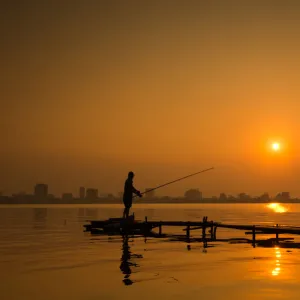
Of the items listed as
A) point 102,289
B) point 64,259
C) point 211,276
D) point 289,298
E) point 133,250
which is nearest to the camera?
point 289,298

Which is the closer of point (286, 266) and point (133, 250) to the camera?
point (286, 266)

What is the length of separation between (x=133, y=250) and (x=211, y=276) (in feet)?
31.5

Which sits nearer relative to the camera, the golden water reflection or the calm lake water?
the calm lake water

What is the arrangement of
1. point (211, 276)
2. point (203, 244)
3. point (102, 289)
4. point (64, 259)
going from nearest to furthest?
1. point (102, 289)
2. point (211, 276)
3. point (64, 259)
4. point (203, 244)

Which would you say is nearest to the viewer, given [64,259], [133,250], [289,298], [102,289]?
[289,298]

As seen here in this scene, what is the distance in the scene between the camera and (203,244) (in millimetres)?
35531

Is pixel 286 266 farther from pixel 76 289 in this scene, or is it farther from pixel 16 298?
pixel 16 298

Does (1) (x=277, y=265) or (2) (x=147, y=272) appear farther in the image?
(1) (x=277, y=265)

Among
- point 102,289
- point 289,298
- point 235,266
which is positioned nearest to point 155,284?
point 102,289

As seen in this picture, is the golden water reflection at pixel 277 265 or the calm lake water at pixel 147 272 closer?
the calm lake water at pixel 147 272

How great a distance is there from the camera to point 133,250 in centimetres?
2997

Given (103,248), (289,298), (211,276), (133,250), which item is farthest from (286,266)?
(103,248)

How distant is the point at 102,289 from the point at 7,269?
6528mm

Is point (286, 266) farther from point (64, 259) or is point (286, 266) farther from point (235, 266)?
point (64, 259)
